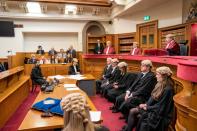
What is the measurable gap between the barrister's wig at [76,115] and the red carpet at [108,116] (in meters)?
2.27

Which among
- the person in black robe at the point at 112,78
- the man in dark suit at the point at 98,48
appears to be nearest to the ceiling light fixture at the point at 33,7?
the man in dark suit at the point at 98,48

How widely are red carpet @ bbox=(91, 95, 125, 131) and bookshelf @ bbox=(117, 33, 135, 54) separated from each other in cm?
472

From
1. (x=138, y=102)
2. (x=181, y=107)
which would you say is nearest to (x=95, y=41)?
(x=138, y=102)

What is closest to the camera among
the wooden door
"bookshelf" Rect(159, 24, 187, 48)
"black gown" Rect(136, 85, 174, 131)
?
"black gown" Rect(136, 85, 174, 131)

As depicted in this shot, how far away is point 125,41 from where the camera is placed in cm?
991

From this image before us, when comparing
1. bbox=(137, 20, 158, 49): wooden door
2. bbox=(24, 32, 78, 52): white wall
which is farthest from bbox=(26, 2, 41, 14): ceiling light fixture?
bbox=(137, 20, 158, 49): wooden door

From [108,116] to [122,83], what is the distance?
899mm

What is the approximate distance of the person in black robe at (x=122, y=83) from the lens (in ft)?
14.8

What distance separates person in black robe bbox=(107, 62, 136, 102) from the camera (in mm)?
4516

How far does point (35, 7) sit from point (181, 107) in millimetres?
9003

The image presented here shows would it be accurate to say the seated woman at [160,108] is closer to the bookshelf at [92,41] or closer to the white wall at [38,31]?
the bookshelf at [92,41]

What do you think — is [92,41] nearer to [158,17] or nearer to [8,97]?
[158,17]

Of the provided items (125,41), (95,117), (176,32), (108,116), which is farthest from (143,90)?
(125,41)

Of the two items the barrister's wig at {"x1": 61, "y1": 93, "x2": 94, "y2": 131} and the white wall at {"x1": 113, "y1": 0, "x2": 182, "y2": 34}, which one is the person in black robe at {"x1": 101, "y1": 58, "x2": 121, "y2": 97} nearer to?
the white wall at {"x1": 113, "y1": 0, "x2": 182, "y2": 34}
